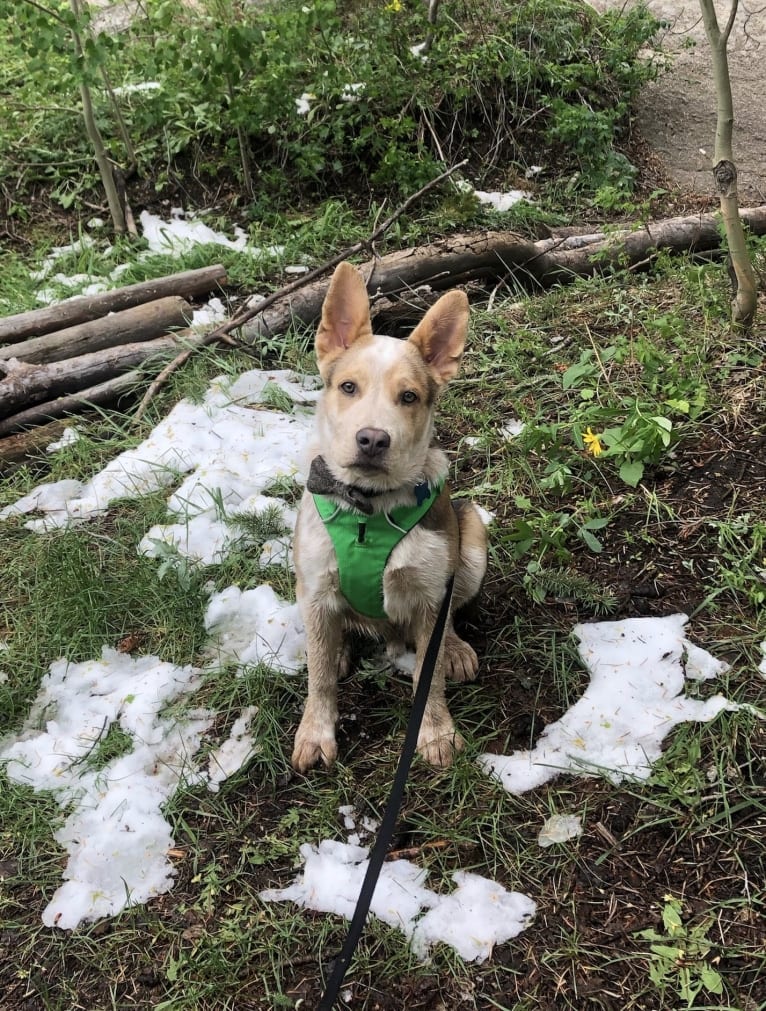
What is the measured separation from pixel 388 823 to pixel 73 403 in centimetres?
378

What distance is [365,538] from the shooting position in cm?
286

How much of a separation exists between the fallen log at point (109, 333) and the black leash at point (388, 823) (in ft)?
11.4

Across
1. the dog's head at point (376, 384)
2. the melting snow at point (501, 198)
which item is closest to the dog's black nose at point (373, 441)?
the dog's head at point (376, 384)

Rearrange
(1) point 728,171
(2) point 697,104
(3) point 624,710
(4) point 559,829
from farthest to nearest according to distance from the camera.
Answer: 1. (2) point 697,104
2. (1) point 728,171
3. (3) point 624,710
4. (4) point 559,829

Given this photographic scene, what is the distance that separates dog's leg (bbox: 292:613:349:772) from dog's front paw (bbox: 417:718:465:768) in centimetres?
36

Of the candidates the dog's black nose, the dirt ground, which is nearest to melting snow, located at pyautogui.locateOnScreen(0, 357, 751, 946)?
the dog's black nose

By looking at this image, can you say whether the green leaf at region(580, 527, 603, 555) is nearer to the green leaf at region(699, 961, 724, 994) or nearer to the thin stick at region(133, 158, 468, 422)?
the green leaf at region(699, 961, 724, 994)

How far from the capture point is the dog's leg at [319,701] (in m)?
3.08

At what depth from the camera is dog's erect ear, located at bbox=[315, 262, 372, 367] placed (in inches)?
114

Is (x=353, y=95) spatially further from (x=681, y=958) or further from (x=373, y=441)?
(x=681, y=958)

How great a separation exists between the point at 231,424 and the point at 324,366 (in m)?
1.98

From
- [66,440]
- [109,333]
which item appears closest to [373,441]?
[66,440]

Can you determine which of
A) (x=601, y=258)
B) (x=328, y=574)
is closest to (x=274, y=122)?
(x=601, y=258)

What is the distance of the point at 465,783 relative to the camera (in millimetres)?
2951
